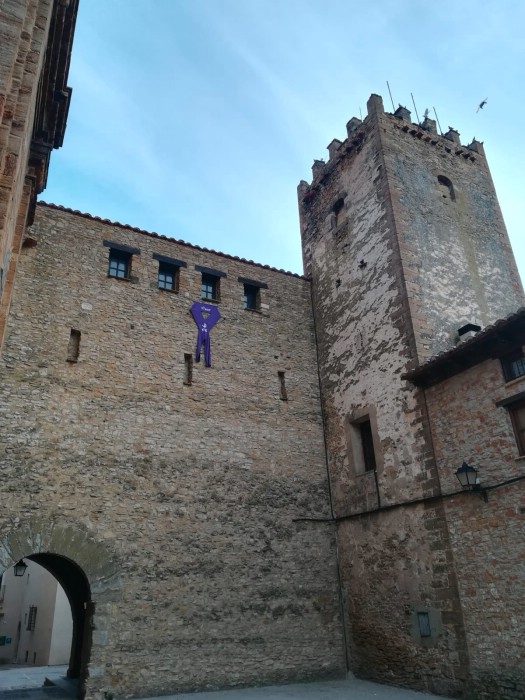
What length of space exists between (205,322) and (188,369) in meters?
1.30

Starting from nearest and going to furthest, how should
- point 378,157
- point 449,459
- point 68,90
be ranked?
point 68,90 < point 449,459 < point 378,157

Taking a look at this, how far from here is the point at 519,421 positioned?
330 inches

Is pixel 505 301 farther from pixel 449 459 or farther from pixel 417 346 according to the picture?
pixel 449 459

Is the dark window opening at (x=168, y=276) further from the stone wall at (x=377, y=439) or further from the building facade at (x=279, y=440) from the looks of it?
the stone wall at (x=377, y=439)

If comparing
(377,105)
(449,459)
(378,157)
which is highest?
(377,105)

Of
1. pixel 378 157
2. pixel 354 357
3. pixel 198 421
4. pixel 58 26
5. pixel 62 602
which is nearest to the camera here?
pixel 58 26

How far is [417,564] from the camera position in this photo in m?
9.59

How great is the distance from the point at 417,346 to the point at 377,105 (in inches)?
282

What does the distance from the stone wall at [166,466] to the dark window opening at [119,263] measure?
0.23 m

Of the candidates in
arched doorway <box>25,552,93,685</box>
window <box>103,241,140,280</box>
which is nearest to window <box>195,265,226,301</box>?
window <box>103,241,140,280</box>

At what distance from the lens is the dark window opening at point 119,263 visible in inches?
484

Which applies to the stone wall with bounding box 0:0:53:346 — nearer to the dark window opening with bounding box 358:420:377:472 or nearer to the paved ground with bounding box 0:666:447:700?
the paved ground with bounding box 0:666:447:700

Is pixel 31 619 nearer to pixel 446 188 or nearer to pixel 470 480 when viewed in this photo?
pixel 470 480

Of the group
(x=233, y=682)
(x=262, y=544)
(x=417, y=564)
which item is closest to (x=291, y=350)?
(x=262, y=544)
